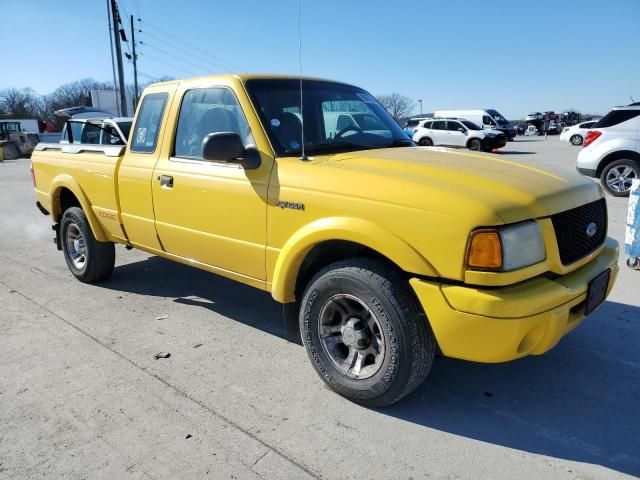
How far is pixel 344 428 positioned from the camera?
2.73 metres

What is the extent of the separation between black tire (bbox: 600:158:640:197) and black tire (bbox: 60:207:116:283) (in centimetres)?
938

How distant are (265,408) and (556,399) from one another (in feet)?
5.70

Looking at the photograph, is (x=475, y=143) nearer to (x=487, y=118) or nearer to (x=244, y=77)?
(x=487, y=118)

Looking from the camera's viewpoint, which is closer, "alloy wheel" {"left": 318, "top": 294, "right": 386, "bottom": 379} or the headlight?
the headlight

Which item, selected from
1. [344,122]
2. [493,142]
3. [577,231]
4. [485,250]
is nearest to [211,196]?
[344,122]

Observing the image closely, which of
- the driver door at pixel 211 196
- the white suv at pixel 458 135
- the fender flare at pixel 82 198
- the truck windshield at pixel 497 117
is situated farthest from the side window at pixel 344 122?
the truck windshield at pixel 497 117

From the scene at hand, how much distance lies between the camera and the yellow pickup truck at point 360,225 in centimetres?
244

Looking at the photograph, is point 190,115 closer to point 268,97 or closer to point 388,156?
point 268,97

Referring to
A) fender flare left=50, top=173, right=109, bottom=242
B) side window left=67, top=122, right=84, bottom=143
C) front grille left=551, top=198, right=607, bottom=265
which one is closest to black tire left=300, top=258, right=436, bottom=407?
front grille left=551, top=198, right=607, bottom=265

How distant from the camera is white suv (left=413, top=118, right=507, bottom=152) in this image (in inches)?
931

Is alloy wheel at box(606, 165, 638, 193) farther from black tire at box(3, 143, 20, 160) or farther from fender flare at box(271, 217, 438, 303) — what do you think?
black tire at box(3, 143, 20, 160)

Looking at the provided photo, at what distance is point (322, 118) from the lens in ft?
12.2

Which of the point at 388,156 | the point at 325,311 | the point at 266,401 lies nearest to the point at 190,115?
the point at 388,156

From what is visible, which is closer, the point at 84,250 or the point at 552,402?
the point at 552,402
